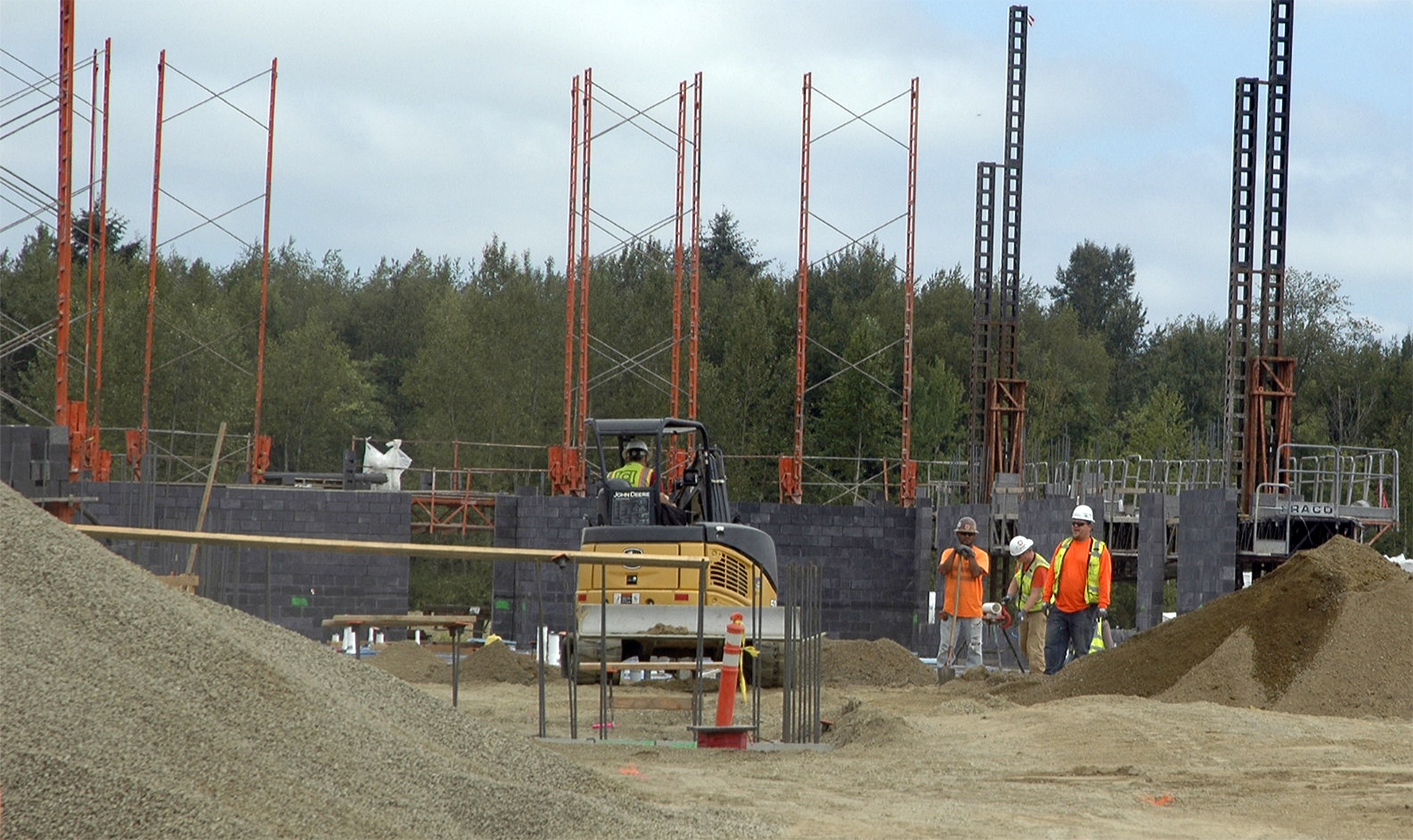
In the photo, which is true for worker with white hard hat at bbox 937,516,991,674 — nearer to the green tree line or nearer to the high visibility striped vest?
the high visibility striped vest

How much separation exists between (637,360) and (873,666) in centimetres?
2406

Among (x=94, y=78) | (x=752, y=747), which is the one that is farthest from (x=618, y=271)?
(x=752, y=747)

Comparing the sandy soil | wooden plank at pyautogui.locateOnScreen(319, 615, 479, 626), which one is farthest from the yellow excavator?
wooden plank at pyautogui.locateOnScreen(319, 615, 479, 626)

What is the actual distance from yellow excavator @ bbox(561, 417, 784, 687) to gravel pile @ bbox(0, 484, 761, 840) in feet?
16.2

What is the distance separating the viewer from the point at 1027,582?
15227 millimetres

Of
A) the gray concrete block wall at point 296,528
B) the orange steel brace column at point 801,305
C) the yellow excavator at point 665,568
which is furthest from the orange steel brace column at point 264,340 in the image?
the yellow excavator at point 665,568

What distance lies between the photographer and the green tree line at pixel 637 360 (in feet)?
152

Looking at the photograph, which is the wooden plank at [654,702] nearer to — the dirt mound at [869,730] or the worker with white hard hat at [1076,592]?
the dirt mound at [869,730]

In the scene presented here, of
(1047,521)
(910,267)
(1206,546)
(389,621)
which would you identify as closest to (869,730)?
(389,621)

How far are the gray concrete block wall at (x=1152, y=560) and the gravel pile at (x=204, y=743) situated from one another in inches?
568

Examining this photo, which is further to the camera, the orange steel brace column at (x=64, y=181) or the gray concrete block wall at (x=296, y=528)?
the gray concrete block wall at (x=296, y=528)

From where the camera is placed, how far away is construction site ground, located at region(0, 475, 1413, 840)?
6316mm

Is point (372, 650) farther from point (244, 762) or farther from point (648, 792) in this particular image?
point (244, 762)

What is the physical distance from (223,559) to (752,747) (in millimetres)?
4049
